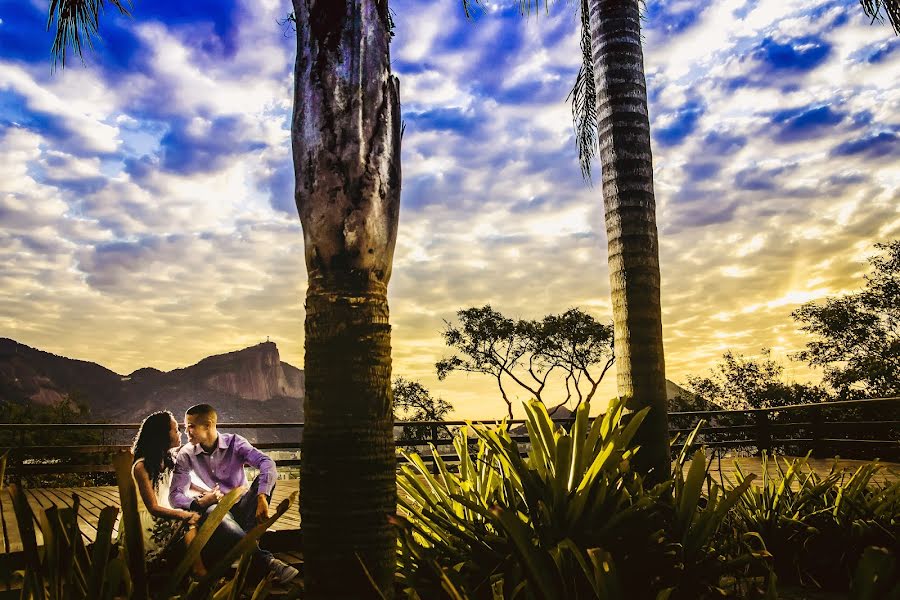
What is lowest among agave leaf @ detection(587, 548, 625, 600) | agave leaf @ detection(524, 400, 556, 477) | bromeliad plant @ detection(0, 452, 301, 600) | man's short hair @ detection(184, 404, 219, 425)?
agave leaf @ detection(587, 548, 625, 600)

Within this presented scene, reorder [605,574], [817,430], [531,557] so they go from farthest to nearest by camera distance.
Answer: [817,430] → [531,557] → [605,574]

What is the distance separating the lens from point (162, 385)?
71.6m

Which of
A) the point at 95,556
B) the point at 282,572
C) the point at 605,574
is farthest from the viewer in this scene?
the point at 282,572

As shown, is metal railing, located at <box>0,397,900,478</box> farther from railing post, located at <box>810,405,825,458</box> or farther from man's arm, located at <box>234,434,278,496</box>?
man's arm, located at <box>234,434,278,496</box>

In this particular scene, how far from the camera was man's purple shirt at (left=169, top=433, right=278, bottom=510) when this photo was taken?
444cm

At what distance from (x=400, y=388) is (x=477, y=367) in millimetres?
3480

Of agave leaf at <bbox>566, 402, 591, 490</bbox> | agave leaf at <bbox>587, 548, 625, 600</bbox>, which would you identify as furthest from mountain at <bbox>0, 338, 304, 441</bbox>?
agave leaf at <bbox>587, 548, 625, 600</bbox>

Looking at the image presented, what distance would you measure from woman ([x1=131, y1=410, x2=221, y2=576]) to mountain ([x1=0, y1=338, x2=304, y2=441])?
2285 centimetres

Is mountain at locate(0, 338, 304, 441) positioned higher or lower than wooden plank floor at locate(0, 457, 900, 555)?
higher

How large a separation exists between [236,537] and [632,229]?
3.62m

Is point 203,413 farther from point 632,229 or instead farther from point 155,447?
point 632,229

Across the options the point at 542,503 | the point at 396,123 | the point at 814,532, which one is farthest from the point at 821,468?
the point at 396,123

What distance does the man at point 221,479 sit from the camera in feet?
14.0

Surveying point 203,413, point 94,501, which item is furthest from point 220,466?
point 94,501
